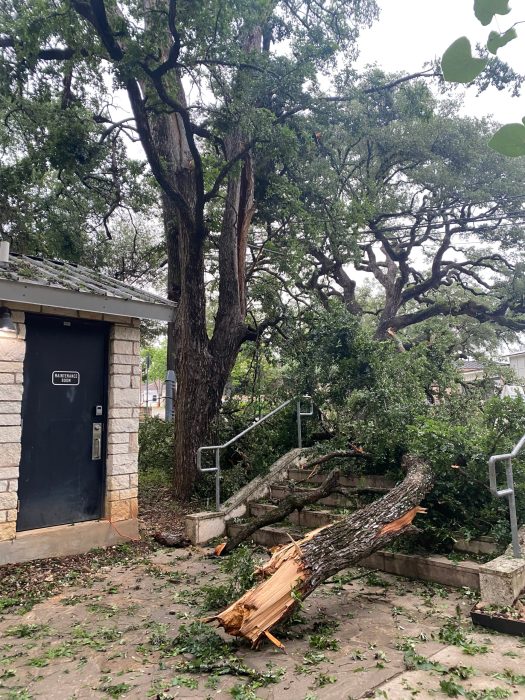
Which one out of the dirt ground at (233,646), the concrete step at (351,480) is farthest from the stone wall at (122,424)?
the concrete step at (351,480)

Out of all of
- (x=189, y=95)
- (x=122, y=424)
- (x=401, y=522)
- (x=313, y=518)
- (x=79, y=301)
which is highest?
(x=189, y=95)

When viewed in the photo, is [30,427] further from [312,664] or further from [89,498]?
[312,664]

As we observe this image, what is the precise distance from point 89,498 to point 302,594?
3.00 metres

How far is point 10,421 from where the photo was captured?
4.78m

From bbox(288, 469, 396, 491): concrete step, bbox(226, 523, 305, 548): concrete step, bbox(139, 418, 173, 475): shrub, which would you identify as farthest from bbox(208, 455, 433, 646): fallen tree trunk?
bbox(139, 418, 173, 475): shrub

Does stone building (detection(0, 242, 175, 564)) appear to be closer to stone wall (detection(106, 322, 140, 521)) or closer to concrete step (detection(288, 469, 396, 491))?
stone wall (detection(106, 322, 140, 521))

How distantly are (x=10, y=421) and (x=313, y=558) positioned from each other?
3.16m

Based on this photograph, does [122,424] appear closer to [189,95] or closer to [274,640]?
[274,640]

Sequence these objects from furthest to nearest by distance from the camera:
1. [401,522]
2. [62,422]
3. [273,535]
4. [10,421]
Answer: [273,535] < [62,422] < [10,421] < [401,522]

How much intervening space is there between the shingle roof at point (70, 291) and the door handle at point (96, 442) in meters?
1.33

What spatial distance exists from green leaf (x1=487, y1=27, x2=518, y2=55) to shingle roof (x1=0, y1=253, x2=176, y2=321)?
14.8 ft

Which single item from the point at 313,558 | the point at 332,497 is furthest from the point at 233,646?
the point at 332,497

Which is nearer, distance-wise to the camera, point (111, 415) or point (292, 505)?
point (292, 505)

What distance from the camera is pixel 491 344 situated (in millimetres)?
18188
